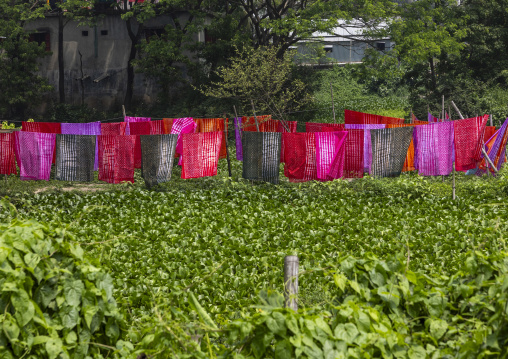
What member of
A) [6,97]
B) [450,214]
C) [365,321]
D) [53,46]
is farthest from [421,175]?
[53,46]

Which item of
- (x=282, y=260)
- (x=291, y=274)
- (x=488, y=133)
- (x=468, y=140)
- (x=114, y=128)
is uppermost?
(x=114, y=128)

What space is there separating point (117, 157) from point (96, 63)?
15951mm

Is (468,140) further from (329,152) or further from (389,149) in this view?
(329,152)

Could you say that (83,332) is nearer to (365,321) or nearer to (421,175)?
(365,321)

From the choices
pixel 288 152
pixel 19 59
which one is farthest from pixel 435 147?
pixel 19 59

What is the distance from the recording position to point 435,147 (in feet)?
37.1

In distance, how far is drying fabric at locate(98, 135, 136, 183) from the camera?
11.8m

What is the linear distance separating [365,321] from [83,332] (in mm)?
1387

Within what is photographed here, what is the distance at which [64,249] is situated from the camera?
2953mm

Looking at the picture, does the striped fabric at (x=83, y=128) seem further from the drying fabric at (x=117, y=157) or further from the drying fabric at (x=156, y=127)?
the drying fabric at (x=117, y=157)

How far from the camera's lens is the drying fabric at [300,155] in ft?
37.9

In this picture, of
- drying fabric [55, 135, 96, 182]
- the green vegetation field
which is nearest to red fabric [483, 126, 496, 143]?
the green vegetation field

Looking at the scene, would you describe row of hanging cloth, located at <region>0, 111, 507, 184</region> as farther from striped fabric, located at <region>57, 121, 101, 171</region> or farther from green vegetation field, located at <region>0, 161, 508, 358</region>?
striped fabric, located at <region>57, 121, 101, 171</region>

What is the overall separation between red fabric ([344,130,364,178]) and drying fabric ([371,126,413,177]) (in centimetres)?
34
